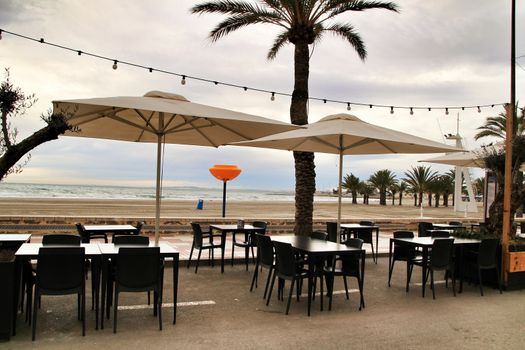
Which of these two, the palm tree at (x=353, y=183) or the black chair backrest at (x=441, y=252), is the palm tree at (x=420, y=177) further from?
the black chair backrest at (x=441, y=252)

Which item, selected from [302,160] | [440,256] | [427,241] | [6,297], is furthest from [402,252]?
[6,297]

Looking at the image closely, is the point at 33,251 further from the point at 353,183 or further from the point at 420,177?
the point at 353,183

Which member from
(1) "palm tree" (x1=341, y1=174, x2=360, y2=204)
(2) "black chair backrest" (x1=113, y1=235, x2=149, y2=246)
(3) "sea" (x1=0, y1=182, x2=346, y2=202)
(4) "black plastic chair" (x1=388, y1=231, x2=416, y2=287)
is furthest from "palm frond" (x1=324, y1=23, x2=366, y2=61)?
(3) "sea" (x1=0, y1=182, x2=346, y2=202)

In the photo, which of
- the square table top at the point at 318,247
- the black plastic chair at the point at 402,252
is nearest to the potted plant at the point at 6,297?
the square table top at the point at 318,247

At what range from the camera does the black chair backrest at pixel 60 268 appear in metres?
4.32

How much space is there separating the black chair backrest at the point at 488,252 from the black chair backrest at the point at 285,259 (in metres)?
→ 3.20

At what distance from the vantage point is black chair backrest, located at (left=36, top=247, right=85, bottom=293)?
432 centimetres

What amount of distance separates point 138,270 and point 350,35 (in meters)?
9.68

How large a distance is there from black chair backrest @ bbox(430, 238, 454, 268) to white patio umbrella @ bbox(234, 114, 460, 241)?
1424 millimetres

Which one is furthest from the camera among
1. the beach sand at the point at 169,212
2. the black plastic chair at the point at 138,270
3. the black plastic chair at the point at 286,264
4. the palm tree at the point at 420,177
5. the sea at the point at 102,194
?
the sea at the point at 102,194

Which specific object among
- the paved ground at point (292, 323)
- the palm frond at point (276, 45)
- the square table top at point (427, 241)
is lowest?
the paved ground at point (292, 323)

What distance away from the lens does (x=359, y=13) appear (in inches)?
452

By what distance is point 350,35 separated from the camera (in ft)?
40.0

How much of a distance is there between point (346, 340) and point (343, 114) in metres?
4.17
